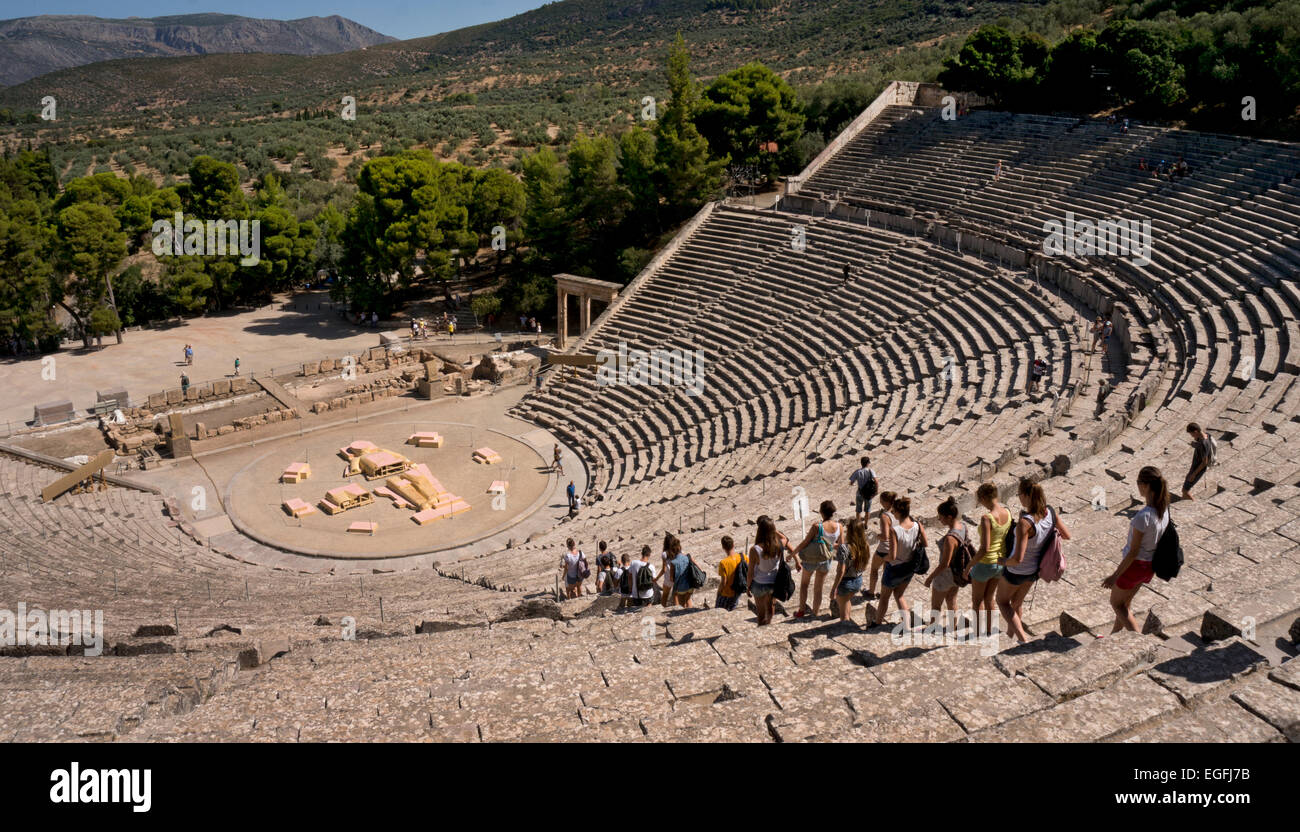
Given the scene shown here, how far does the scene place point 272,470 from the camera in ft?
78.5

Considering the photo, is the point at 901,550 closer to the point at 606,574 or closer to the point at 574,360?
the point at 606,574

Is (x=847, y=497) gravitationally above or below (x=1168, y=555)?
below

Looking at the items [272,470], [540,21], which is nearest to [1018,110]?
[272,470]

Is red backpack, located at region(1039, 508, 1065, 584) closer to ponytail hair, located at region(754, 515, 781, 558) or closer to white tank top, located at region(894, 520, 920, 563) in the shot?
white tank top, located at region(894, 520, 920, 563)

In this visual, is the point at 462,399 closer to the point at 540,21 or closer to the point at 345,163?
the point at 345,163

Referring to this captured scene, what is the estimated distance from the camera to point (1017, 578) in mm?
7457

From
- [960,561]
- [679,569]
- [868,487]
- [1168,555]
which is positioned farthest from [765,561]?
[868,487]

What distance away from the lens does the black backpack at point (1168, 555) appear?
704 cm

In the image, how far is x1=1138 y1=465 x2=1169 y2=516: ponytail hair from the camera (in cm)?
690

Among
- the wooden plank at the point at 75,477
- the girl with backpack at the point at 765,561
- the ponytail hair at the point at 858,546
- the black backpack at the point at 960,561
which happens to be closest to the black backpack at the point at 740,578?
the girl with backpack at the point at 765,561

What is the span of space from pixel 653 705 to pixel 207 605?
998cm

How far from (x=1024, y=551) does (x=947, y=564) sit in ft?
2.28
